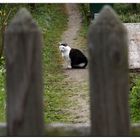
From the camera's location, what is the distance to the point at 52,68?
11180 millimetres

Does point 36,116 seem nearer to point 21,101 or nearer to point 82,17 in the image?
point 21,101

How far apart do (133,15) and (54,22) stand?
9.14 feet

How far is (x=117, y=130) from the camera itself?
220 cm

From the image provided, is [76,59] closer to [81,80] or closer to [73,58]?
[73,58]

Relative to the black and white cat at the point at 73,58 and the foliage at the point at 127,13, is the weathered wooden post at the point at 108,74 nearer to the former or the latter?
the black and white cat at the point at 73,58

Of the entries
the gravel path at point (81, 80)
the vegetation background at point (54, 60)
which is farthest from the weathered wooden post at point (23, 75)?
the gravel path at point (81, 80)

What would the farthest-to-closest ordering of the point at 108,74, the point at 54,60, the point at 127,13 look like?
the point at 127,13
the point at 54,60
the point at 108,74

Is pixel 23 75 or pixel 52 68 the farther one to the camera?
pixel 52 68

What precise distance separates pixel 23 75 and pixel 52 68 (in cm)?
901

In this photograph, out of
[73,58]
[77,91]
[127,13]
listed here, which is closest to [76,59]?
[73,58]

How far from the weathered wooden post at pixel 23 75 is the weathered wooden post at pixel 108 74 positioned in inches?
Result: 8.7

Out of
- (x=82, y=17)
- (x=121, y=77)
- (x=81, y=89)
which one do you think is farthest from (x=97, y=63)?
(x=82, y=17)

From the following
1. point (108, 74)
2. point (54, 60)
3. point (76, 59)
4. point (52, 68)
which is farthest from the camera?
point (54, 60)

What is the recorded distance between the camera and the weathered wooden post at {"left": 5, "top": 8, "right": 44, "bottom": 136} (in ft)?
7.11
